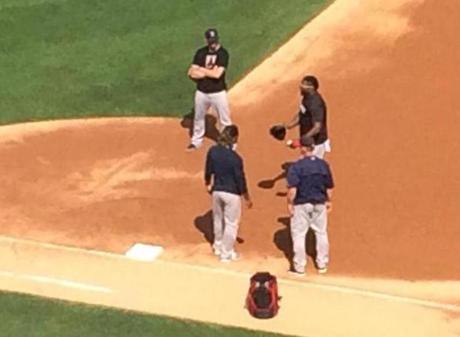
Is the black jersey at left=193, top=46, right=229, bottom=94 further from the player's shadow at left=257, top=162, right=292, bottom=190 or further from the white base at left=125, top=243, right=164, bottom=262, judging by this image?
the white base at left=125, top=243, right=164, bottom=262

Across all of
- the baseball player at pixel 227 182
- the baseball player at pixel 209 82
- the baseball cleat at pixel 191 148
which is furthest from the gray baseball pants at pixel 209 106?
the baseball player at pixel 227 182

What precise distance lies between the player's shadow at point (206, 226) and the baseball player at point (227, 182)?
634mm

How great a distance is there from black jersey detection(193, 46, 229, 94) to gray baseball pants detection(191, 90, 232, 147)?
0.08 metres

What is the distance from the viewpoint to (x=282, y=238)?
15625 millimetres

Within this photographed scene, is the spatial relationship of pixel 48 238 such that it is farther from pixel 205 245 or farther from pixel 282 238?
pixel 282 238

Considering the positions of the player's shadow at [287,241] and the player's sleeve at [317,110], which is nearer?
the player's shadow at [287,241]

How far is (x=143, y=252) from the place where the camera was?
15.3m

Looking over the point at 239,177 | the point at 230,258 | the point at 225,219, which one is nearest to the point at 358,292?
the point at 230,258

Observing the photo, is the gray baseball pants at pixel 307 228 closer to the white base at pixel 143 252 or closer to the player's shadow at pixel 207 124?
the white base at pixel 143 252

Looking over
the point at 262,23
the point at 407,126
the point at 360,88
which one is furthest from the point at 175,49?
the point at 407,126

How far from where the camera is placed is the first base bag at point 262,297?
1391cm

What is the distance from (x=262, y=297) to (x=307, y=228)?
45.0 inches

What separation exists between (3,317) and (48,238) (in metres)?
1.80

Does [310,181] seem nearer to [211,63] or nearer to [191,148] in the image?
[211,63]
